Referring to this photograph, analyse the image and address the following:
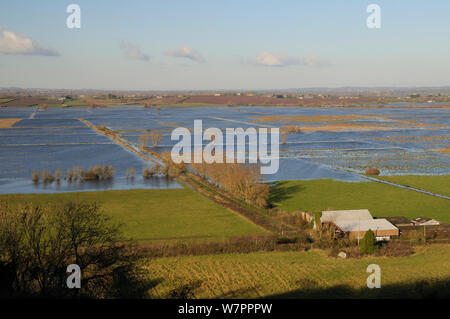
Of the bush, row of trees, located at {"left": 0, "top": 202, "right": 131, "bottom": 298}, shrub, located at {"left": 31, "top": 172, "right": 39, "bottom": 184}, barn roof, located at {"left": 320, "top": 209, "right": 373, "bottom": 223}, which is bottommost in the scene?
the bush

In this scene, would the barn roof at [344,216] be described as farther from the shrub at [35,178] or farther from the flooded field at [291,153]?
the shrub at [35,178]

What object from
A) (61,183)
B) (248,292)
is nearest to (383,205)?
(248,292)

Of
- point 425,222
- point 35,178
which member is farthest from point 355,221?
point 35,178

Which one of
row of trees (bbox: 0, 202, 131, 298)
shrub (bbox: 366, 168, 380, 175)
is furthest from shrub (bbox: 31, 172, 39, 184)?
shrub (bbox: 366, 168, 380, 175)

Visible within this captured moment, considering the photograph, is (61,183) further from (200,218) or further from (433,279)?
(433,279)

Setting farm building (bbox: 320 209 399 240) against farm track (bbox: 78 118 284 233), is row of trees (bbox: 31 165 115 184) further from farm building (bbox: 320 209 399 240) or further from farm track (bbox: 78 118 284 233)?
farm building (bbox: 320 209 399 240)

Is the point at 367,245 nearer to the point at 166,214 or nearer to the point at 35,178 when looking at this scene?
the point at 166,214
